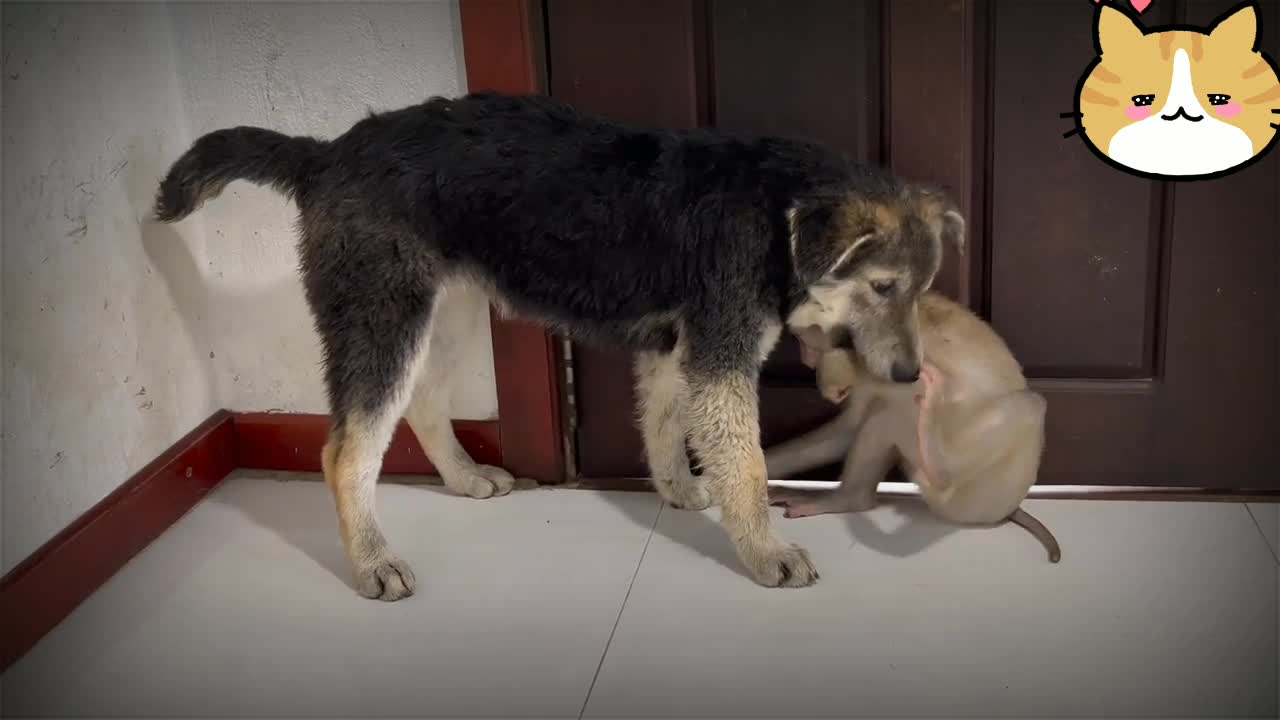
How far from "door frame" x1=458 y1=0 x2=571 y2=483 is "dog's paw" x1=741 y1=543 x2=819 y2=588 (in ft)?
2.53

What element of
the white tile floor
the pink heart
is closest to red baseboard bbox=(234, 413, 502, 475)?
the white tile floor

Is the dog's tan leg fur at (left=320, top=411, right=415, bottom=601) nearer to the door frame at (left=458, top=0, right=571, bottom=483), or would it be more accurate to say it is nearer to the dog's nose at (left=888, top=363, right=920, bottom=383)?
the door frame at (left=458, top=0, right=571, bottom=483)

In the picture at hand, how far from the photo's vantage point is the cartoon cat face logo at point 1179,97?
8.93 feet

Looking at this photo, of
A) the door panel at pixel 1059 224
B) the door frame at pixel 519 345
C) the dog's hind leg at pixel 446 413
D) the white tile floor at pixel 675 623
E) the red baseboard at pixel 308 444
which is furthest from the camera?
the red baseboard at pixel 308 444

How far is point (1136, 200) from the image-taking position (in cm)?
286

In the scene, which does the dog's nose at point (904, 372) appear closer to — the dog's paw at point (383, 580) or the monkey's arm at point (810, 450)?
the monkey's arm at point (810, 450)

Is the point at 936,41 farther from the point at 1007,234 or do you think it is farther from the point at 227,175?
the point at 227,175

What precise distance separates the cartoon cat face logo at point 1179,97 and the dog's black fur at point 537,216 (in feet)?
2.15

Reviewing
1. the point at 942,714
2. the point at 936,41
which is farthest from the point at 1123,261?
the point at 942,714

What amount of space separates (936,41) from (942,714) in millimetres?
1520

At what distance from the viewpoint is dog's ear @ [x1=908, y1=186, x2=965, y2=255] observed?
2.58 metres

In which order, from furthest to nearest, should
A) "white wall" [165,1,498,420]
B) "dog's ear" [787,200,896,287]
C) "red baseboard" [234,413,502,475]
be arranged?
"red baseboard" [234,413,502,475] < "white wall" [165,1,498,420] < "dog's ear" [787,200,896,287]

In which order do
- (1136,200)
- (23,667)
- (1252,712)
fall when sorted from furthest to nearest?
1. (1136,200)
2. (23,667)
3. (1252,712)

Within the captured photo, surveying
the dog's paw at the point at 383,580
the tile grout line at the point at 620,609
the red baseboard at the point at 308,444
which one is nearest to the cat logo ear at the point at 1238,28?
the tile grout line at the point at 620,609
